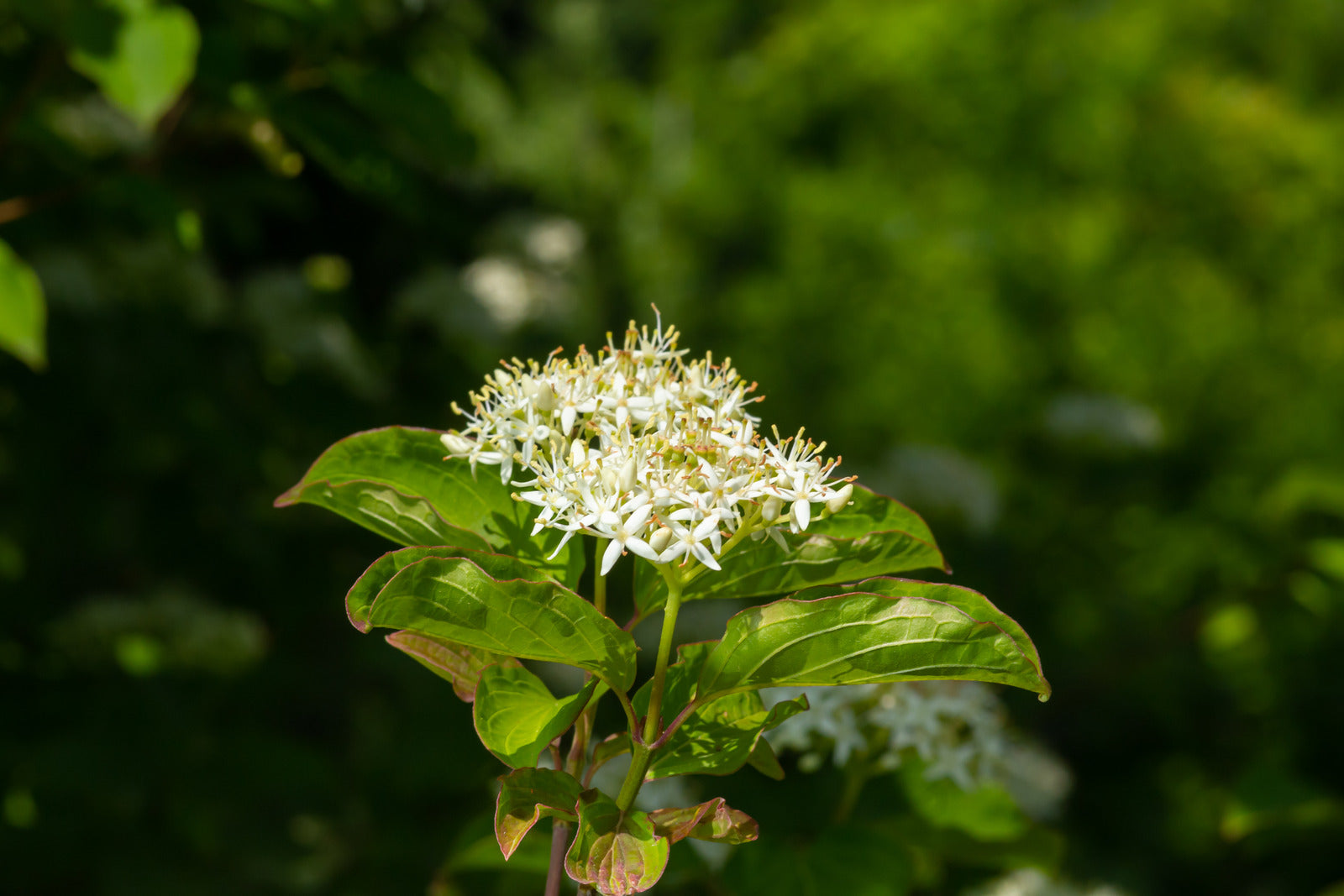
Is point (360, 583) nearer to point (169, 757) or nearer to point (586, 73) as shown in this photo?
point (169, 757)

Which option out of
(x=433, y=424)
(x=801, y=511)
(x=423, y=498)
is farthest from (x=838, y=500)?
(x=433, y=424)

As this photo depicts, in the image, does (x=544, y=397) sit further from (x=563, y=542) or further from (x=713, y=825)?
(x=713, y=825)

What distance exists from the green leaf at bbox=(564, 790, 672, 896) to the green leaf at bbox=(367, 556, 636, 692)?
79 mm

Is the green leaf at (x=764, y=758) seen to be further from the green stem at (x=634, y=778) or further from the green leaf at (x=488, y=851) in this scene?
the green leaf at (x=488, y=851)

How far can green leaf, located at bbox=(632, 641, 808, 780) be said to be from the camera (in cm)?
56

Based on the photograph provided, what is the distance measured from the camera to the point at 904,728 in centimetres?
86

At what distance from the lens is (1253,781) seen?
128cm

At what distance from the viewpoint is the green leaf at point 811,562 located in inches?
24.5

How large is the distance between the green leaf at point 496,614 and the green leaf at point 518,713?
1.4 inches

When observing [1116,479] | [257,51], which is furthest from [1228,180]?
[257,51]

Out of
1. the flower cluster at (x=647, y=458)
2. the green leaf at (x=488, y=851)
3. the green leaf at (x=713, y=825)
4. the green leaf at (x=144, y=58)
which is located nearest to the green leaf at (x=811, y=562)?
the flower cluster at (x=647, y=458)

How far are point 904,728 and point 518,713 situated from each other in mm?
404

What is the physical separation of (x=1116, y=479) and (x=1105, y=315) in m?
2.33

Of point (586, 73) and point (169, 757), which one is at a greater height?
point (586, 73)
